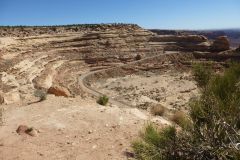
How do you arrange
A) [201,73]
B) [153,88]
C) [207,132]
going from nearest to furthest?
[207,132] < [201,73] < [153,88]

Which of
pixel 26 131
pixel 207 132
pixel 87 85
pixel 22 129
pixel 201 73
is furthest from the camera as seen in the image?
pixel 87 85

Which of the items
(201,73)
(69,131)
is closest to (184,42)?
(201,73)

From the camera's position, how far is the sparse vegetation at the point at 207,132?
7.38 meters

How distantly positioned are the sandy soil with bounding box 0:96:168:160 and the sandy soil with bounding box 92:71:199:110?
14.2m

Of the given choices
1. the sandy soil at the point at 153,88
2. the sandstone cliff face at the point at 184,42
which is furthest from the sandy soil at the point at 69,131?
the sandstone cliff face at the point at 184,42

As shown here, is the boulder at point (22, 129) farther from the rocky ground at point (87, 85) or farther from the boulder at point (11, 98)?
the boulder at point (11, 98)

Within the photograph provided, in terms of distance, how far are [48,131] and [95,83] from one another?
31298mm

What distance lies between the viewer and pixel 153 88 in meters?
39.5

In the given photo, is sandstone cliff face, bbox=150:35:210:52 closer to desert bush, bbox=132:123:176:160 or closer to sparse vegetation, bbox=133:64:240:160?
sparse vegetation, bbox=133:64:240:160

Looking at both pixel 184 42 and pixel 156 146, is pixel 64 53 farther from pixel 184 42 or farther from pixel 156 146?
pixel 156 146

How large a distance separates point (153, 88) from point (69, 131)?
27191 mm

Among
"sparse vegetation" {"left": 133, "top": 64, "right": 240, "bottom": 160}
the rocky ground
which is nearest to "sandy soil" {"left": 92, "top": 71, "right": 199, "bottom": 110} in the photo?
the rocky ground

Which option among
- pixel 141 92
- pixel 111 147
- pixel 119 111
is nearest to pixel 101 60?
pixel 141 92

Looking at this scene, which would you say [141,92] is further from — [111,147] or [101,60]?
[111,147]
